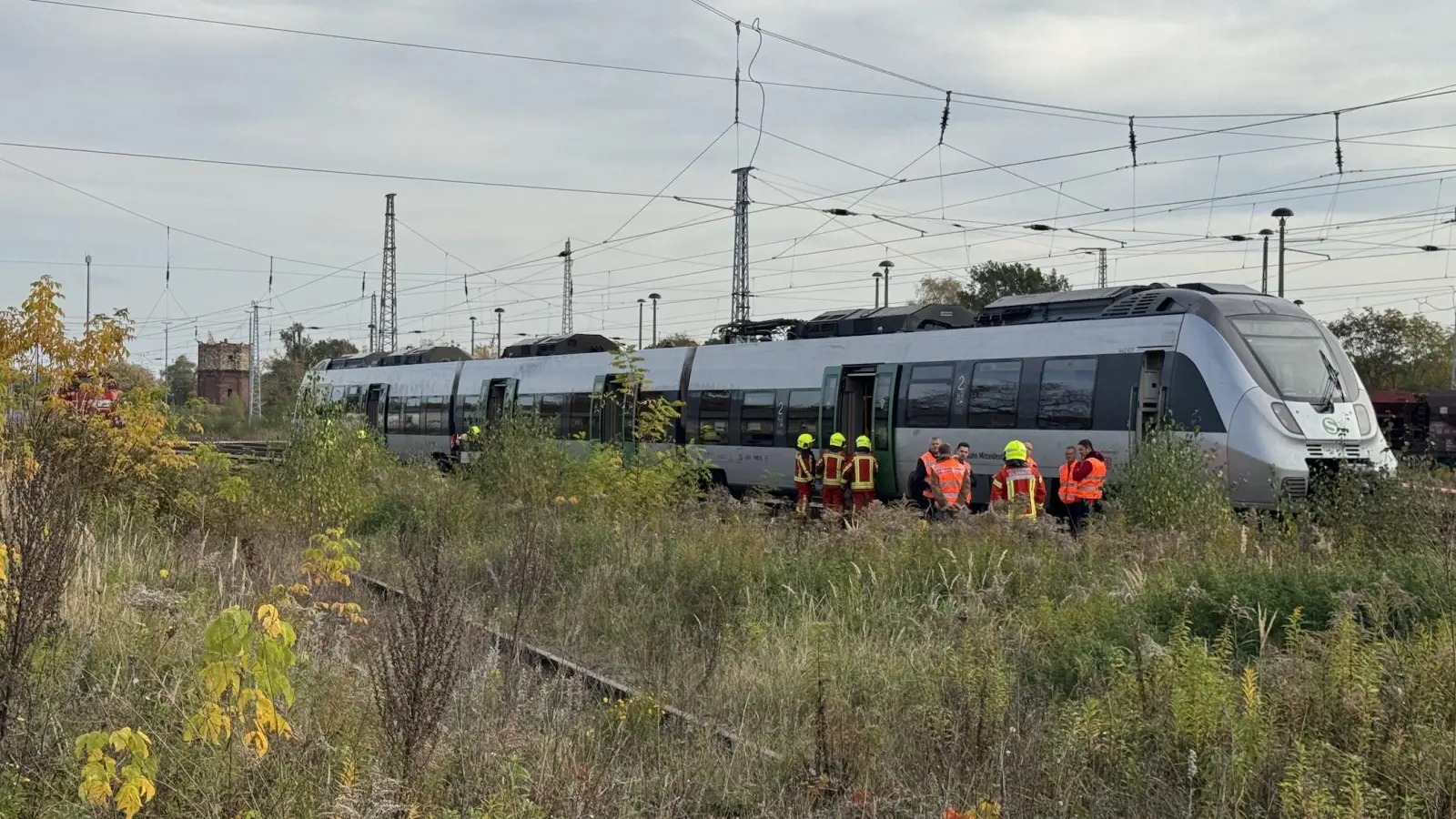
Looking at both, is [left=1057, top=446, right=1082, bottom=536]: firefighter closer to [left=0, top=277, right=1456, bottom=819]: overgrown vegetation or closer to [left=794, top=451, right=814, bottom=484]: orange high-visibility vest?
[left=0, top=277, right=1456, bottom=819]: overgrown vegetation

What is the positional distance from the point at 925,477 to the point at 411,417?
63.6 ft

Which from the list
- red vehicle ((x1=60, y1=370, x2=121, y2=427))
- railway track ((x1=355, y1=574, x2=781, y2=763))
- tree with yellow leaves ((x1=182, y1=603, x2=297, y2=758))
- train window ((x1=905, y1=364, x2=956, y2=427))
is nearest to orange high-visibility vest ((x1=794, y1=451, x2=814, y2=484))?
train window ((x1=905, y1=364, x2=956, y2=427))

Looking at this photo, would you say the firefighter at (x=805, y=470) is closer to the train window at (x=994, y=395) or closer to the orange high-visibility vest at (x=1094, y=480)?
the train window at (x=994, y=395)

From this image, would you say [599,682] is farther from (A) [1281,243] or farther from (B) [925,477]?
(A) [1281,243]

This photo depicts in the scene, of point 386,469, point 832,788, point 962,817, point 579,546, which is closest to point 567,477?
point 579,546

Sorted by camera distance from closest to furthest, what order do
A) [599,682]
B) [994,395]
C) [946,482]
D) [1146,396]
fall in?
[599,682], [946,482], [1146,396], [994,395]

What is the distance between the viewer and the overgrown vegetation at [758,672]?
474 centimetres

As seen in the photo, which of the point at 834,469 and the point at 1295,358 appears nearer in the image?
the point at 1295,358

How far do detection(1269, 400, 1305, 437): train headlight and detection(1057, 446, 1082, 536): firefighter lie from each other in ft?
7.36

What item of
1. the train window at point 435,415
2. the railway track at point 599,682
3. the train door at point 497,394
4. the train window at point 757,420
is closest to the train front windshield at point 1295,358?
the train window at point 757,420

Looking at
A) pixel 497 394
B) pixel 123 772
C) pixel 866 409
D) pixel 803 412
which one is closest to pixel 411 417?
pixel 497 394

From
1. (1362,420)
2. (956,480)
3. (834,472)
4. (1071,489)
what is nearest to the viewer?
(1071,489)

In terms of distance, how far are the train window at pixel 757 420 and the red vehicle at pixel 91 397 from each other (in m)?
Answer: 10.6

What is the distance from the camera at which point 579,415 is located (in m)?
25.5
